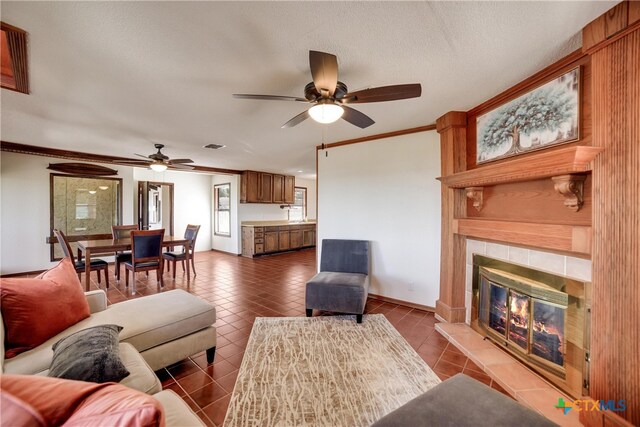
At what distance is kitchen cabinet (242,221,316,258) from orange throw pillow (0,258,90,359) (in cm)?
501

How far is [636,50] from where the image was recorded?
1.35 meters

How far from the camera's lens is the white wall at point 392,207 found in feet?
10.7

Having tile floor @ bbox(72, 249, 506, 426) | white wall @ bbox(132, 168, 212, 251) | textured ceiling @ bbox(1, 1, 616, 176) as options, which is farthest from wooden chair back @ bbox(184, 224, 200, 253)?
textured ceiling @ bbox(1, 1, 616, 176)

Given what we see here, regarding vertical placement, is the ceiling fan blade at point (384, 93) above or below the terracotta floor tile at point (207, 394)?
above

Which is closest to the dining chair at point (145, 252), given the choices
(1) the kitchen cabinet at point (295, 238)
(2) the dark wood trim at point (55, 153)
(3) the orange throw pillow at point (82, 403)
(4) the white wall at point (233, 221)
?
(2) the dark wood trim at point (55, 153)

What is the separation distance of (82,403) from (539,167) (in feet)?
8.20

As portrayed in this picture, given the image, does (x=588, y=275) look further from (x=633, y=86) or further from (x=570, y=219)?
(x=633, y=86)

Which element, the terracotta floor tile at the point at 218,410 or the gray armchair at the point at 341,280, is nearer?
the terracotta floor tile at the point at 218,410

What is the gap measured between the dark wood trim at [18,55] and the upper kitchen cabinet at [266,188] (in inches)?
187

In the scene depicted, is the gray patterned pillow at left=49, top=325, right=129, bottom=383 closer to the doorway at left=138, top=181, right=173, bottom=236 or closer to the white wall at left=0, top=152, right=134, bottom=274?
the white wall at left=0, top=152, right=134, bottom=274

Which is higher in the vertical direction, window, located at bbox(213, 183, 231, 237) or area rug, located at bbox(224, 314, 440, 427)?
window, located at bbox(213, 183, 231, 237)

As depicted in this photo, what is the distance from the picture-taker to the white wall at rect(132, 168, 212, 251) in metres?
6.99

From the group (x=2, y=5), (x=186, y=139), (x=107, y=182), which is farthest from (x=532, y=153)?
(x=107, y=182)

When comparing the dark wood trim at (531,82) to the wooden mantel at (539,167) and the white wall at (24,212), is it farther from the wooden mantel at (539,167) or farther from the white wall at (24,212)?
the white wall at (24,212)
